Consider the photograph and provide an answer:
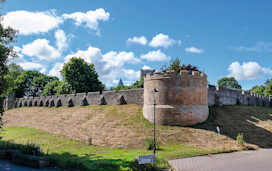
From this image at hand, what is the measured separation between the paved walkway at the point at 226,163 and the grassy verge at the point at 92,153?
76 cm

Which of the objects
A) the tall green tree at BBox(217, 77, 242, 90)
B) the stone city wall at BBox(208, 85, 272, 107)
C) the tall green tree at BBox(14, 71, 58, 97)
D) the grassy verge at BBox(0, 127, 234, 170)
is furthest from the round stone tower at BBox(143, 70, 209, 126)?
the tall green tree at BBox(217, 77, 242, 90)

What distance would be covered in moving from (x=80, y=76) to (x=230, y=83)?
196 feet

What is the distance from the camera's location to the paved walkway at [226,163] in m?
10.4

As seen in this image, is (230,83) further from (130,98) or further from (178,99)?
(178,99)

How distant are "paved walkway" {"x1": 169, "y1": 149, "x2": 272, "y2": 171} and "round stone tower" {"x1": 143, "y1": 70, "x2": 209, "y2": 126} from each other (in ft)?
18.5

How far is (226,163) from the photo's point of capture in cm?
1145

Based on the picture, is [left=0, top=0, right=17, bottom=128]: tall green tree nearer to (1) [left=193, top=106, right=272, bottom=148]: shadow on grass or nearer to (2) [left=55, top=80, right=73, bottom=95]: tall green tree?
(1) [left=193, top=106, right=272, bottom=148]: shadow on grass

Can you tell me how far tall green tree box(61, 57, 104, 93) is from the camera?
44812mm

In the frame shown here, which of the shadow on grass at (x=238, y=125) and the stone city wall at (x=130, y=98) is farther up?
the stone city wall at (x=130, y=98)

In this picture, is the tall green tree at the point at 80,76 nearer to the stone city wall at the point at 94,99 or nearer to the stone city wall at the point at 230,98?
the stone city wall at the point at 94,99

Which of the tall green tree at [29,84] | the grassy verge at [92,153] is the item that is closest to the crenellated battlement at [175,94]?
the grassy verge at [92,153]

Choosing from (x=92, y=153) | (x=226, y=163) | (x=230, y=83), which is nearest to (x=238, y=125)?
(x=226, y=163)

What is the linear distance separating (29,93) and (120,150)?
205 feet

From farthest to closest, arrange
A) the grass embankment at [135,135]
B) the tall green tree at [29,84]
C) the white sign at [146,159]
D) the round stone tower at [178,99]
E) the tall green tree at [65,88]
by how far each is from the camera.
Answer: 1. the tall green tree at [29,84]
2. the tall green tree at [65,88]
3. the round stone tower at [178,99]
4. the grass embankment at [135,135]
5. the white sign at [146,159]
